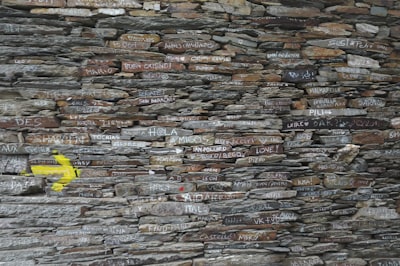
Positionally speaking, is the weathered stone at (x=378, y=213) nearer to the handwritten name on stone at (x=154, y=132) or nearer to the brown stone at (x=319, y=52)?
the brown stone at (x=319, y=52)

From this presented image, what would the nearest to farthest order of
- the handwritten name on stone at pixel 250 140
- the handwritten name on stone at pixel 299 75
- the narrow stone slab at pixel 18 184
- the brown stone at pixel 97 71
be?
the narrow stone slab at pixel 18 184, the brown stone at pixel 97 71, the handwritten name on stone at pixel 250 140, the handwritten name on stone at pixel 299 75

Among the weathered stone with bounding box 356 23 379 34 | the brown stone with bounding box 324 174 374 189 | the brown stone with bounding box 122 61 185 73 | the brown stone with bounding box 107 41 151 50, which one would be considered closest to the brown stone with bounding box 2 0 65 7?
the brown stone with bounding box 107 41 151 50

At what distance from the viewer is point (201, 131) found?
124 inches

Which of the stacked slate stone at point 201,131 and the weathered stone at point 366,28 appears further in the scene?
the weathered stone at point 366,28

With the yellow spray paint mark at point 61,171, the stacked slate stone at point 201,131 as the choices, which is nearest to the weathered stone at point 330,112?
the stacked slate stone at point 201,131

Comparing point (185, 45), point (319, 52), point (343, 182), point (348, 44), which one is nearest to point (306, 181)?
point (343, 182)

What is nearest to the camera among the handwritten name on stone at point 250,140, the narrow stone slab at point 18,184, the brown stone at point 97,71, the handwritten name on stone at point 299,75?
the narrow stone slab at point 18,184

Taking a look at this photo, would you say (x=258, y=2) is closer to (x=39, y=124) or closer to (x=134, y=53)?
(x=134, y=53)

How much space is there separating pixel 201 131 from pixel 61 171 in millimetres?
1148

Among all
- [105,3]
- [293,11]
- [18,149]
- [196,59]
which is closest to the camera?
[18,149]

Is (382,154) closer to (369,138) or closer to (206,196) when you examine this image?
(369,138)

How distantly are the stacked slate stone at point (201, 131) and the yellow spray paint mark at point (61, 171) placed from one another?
0.02 m

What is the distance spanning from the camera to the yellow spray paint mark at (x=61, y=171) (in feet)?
9.82

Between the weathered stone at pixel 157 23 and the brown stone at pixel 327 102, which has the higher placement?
the weathered stone at pixel 157 23
